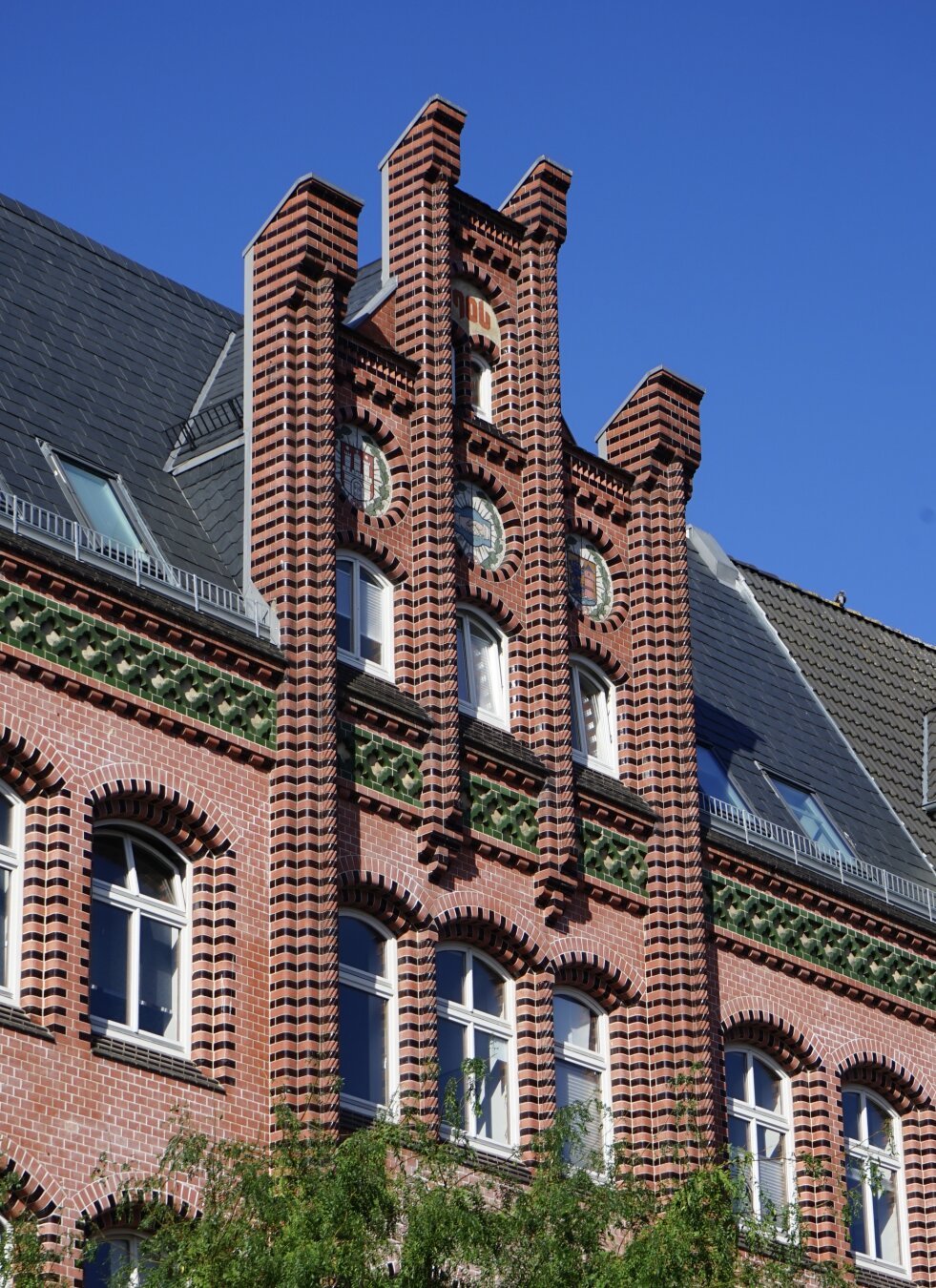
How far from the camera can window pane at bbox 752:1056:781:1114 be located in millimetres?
36906

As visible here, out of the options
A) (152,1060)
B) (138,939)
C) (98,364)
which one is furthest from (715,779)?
(152,1060)

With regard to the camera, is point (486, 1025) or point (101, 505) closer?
point (486, 1025)

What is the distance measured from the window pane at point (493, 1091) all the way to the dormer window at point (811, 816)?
840cm

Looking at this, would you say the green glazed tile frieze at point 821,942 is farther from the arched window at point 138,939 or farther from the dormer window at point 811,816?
the arched window at point 138,939

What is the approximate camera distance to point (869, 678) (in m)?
46.8

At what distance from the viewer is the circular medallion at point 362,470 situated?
34.2m

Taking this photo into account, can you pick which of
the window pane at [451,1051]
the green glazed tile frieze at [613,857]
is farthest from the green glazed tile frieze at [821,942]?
the window pane at [451,1051]

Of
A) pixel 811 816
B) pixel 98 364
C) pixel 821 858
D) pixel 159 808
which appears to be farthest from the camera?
pixel 811 816

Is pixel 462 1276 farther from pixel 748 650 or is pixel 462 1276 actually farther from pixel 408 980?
pixel 748 650

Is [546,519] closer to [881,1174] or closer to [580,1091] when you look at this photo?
[580,1091]

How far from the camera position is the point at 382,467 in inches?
1368

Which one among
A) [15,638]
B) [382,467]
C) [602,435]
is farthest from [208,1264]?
[602,435]

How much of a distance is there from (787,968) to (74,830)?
11588 mm

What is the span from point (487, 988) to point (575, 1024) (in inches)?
62.3
